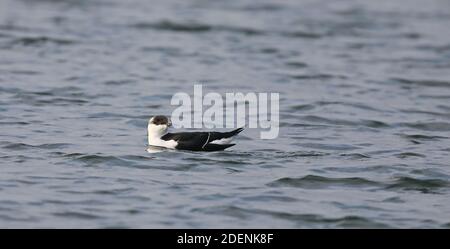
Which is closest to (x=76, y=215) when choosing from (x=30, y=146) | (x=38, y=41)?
(x=30, y=146)

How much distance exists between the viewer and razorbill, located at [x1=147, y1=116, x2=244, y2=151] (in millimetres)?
14844

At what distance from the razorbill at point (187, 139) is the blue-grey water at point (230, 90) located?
0.16 metres

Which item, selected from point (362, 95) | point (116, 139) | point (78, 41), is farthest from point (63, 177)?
point (78, 41)

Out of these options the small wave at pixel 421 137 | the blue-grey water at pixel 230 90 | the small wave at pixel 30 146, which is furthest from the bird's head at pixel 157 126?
the small wave at pixel 421 137

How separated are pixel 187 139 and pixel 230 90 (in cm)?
579

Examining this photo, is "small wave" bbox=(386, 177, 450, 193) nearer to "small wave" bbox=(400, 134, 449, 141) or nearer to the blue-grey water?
the blue-grey water

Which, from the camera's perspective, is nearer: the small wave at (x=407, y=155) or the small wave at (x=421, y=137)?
the small wave at (x=407, y=155)

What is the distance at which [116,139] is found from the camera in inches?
633

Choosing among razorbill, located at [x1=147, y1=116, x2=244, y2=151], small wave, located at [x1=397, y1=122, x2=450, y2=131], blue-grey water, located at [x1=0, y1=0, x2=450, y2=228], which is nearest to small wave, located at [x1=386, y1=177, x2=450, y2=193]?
blue-grey water, located at [x1=0, y1=0, x2=450, y2=228]

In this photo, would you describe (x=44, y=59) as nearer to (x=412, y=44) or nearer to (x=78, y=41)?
(x=78, y=41)

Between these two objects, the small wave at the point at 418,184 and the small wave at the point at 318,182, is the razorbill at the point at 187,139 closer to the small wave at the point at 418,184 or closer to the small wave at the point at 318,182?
the small wave at the point at 318,182

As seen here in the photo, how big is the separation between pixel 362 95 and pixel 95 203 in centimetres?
912

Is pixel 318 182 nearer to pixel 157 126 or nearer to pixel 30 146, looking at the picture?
pixel 157 126

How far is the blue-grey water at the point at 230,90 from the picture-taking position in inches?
495
